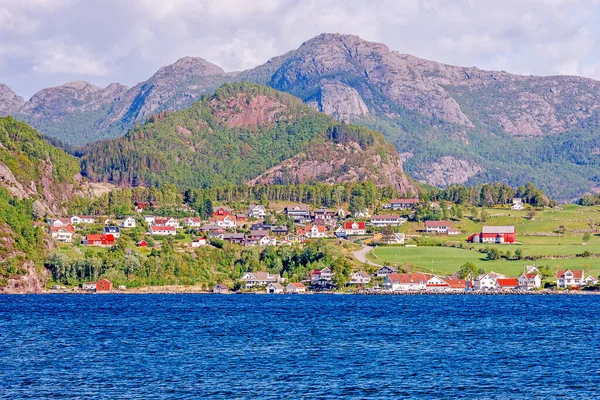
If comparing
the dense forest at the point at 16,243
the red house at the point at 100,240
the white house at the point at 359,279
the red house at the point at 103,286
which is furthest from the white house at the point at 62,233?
the white house at the point at 359,279

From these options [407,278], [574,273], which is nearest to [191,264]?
[407,278]

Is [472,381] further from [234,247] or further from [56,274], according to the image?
[234,247]

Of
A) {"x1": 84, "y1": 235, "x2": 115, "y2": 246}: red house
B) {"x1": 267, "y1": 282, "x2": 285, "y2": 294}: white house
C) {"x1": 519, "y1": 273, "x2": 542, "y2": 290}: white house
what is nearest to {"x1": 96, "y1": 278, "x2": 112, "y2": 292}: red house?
{"x1": 84, "y1": 235, "x2": 115, "y2": 246}: red house

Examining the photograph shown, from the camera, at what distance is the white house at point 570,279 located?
160m

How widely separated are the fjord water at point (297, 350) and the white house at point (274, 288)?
31.6 metres

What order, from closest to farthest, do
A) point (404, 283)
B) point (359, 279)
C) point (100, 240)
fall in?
point (404, 283)
point (359, 279)
point (100, 240)

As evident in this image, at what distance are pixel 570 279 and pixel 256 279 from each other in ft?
188

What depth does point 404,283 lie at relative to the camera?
162m

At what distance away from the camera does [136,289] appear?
159875 mm

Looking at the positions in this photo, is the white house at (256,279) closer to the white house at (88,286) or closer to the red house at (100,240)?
the white house at (88,286)

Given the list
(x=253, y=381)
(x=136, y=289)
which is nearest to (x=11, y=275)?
(x=136, y=289)

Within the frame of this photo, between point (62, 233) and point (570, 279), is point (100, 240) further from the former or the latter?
point (570, 279)

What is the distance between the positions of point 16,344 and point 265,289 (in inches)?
3322

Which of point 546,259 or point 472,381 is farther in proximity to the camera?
point 546,259
